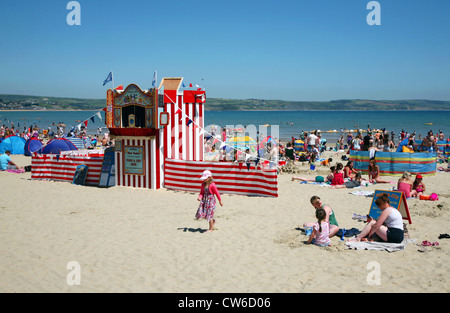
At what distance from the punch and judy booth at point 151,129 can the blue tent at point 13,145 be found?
45.6 ft

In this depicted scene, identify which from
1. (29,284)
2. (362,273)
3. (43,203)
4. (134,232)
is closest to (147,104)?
(43,203)

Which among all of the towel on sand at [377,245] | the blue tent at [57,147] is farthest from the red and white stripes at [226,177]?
the blue tent at [57,147]

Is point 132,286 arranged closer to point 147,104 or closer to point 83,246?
point 83,246

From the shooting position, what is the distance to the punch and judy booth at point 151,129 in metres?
13.8

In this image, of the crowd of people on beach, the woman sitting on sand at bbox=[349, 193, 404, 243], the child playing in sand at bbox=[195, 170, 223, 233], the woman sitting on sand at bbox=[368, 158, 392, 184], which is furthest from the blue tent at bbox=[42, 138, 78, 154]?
the woman sitting on sand at bbox=[349, 193, 404, 243]

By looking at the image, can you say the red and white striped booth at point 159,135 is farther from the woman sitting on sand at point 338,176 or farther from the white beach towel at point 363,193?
the white beach towel at point 363,193

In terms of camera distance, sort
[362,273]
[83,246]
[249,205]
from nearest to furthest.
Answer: [362,273], [83,246], [249,205]

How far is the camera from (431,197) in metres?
11.6

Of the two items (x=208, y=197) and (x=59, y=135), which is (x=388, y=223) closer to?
(x=208, y=197)

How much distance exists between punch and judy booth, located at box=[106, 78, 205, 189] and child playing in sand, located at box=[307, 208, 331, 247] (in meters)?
7.09

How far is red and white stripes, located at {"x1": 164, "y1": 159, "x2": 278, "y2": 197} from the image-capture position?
1237 cm

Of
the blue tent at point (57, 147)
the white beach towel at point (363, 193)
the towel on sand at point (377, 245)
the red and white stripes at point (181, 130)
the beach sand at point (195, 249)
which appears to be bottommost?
the beach sand at point (195, 249)

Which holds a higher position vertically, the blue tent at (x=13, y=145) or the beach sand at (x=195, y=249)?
the blue tent at (x=13, y=145)

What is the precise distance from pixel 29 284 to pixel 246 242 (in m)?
3.94
